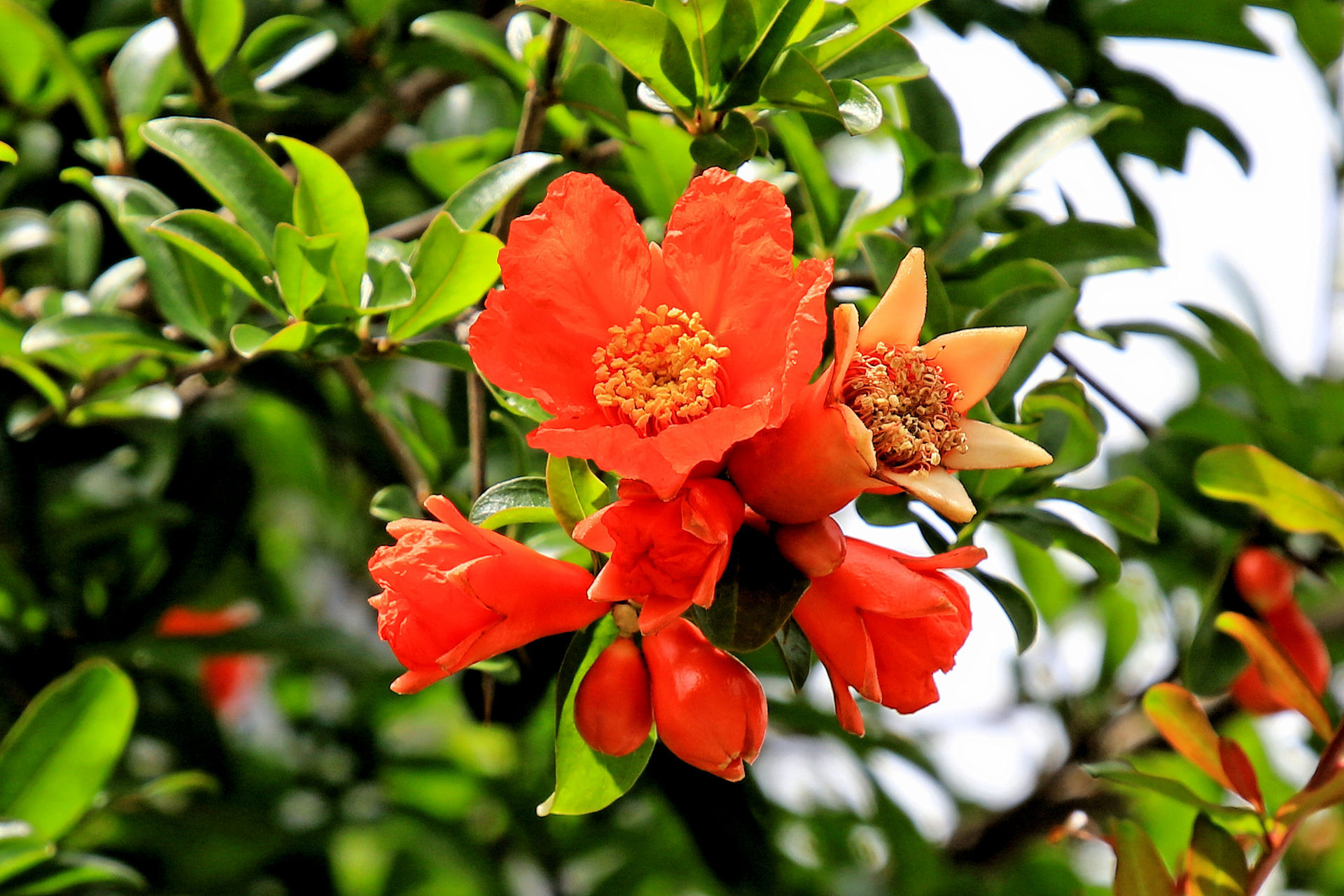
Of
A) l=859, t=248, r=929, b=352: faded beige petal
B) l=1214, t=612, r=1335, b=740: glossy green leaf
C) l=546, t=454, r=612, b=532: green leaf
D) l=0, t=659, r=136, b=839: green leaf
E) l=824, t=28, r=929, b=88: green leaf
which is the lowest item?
l=0, t=659, r=136, b=839: green leaf

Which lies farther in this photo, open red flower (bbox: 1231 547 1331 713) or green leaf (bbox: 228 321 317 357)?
open red flower (bbox: 1231 547 1331 713)

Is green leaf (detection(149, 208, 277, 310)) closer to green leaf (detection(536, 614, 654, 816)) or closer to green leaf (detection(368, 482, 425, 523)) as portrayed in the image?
green leaf (detection(368, 482, 425, 523))

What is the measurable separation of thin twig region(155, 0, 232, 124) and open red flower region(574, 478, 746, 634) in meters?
0.79

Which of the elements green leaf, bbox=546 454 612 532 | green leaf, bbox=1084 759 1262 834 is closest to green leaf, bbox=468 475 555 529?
green leaf, bbox=546 454 612 532

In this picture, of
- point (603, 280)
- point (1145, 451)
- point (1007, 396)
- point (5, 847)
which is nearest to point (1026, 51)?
point (1145, 451)

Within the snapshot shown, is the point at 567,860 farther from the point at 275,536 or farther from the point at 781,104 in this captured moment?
the point at 781,104

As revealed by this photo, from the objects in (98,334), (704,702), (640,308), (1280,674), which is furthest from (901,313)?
(98,334)

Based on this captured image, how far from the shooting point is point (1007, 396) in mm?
909

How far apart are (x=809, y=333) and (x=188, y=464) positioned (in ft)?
4.26

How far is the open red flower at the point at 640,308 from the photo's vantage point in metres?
0.67

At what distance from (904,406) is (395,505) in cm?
50

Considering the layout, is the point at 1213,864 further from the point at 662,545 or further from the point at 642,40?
the point at 642,40

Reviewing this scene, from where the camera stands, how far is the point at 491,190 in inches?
33.4

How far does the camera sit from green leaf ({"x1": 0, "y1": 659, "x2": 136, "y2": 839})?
1134mm
